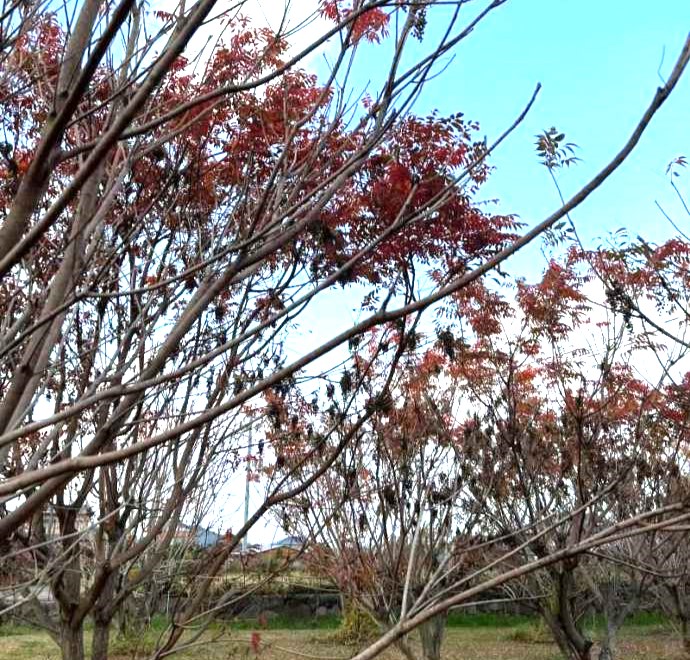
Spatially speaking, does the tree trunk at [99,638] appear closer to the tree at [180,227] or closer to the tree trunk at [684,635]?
the tree at [180,227]

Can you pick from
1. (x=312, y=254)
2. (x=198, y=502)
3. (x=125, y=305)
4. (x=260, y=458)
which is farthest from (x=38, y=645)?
(x=312, y=254)

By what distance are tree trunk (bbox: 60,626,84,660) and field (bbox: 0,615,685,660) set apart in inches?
282

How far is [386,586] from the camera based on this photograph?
811 centimetres

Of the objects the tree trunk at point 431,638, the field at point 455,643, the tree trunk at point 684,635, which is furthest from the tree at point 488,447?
the tree trunk at point 684,635

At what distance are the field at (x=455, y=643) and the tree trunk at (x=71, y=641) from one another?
7.16m

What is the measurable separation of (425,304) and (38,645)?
48.9 ft

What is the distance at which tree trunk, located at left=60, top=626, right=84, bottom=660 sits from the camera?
450 cm

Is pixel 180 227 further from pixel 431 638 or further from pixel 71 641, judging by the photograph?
pixel 431 638

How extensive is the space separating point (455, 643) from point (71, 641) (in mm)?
11393

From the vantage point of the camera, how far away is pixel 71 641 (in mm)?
4543

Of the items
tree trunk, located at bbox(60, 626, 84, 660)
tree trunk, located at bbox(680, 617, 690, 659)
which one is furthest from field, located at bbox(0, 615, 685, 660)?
tree trunk, located at bbox(60, 626, 84, 660)

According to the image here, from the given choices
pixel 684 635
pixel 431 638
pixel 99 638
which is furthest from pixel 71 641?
pixel 684 635

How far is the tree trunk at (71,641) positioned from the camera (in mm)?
4504

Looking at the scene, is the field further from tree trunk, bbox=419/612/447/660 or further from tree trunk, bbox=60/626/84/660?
tree trunk, bbox=60/626/84/660
